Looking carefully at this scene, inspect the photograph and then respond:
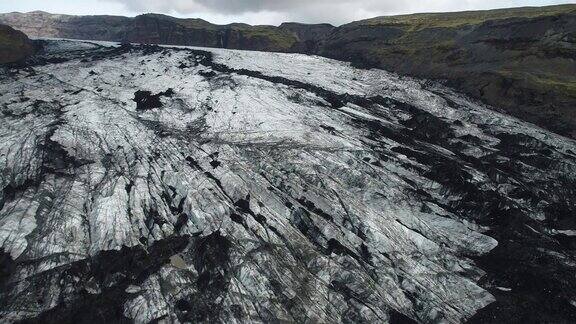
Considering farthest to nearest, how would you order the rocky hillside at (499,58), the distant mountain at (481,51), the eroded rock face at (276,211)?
the distant mountain at (481,51)
the rocky hillside at (499,58)
the eroded rock face at (276,211)

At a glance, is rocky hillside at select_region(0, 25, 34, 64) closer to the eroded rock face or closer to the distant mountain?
the eroded rock face

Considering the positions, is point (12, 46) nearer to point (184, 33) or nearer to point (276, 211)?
point (276, 211)

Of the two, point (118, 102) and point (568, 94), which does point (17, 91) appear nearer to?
point (118, 102)

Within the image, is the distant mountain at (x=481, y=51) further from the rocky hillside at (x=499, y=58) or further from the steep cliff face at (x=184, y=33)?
the steep cliff face at (x=184, y=33)

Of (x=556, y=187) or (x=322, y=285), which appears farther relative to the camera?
(x=556, y=187)

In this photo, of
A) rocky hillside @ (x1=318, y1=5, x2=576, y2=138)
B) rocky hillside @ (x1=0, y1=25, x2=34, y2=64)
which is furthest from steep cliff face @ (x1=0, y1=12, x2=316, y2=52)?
rocky hillside @ (x1=0, y1=25, x2=34, y2=64)

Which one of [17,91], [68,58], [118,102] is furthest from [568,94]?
[68,58]

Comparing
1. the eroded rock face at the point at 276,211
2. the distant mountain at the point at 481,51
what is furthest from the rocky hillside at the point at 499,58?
the eroded rock face at the point at 276,211
